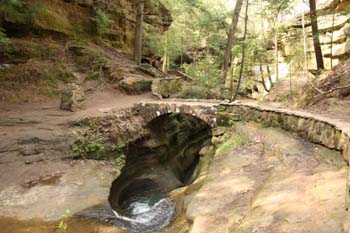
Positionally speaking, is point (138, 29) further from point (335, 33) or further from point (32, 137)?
point (335, 33)

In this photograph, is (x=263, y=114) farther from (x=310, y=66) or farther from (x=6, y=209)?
(x=310, y=66)

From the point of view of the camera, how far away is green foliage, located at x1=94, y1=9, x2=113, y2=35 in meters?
18.0

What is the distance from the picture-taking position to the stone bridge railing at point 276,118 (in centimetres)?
644

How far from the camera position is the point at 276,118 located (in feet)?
32.3

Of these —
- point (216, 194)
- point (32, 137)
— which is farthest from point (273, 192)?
point (32, 137)

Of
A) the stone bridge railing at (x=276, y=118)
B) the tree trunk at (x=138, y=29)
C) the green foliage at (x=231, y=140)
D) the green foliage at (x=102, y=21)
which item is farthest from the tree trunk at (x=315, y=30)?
the green foliage at (x=102, y=21)

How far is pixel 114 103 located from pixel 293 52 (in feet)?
47.5

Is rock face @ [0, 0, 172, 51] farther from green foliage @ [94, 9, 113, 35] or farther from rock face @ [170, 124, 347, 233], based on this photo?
rock face @ [170, 124, 347, 233]

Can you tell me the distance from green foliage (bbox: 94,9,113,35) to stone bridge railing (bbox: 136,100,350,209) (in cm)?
836

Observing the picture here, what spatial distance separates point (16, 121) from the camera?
10031 millimetres

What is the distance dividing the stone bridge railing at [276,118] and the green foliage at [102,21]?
8.36 metres

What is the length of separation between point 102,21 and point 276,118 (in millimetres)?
12892

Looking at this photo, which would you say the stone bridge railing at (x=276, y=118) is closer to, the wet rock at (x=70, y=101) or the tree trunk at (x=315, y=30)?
the wet rock at (x=70, y=101)

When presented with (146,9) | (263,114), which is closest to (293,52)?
(146,9)
